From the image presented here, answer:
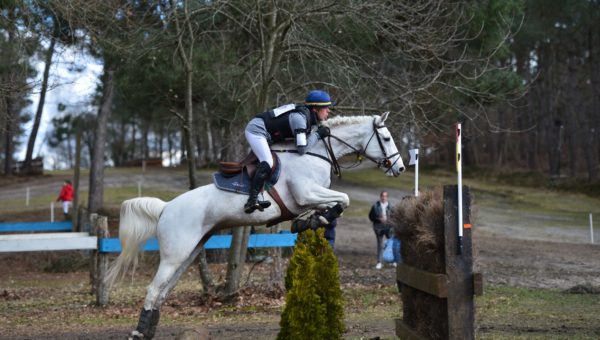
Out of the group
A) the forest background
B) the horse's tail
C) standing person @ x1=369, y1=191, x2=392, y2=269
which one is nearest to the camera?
the horse's tail

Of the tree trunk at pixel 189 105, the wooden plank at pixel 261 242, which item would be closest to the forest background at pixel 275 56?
the tree trunk at pixel 189 105

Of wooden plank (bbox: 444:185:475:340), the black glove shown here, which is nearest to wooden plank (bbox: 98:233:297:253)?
the black glove

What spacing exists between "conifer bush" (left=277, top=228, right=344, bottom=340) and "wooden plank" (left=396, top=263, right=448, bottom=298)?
0.73 meters

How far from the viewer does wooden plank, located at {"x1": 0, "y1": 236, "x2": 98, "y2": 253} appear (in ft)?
37.1

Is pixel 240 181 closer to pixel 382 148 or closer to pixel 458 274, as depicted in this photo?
pixel 382 148

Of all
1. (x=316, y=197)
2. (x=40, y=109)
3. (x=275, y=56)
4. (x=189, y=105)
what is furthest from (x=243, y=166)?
(x=40, y=109)

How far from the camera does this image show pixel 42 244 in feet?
37.4

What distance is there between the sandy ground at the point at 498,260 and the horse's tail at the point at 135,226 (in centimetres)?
104

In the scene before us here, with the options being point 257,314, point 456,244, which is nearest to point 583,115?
point 257,314

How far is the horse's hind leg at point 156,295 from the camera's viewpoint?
282 inches

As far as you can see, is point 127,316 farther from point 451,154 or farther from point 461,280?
point 451,154

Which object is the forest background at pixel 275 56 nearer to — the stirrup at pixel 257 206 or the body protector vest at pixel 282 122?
the body protector vest at pixel 282 122

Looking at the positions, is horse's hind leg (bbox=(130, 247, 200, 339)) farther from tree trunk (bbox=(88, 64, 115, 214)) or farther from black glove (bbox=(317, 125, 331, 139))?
tree trunk (bbox=(88, 64, 115, 214))

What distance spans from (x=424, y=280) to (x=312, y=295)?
0.97m
